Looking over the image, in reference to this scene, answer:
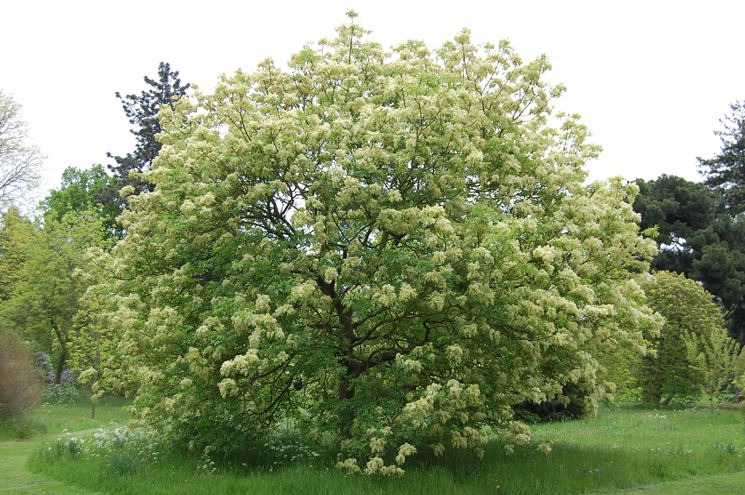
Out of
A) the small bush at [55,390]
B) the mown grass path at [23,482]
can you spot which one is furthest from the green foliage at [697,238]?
the mown grass path at [23,482]

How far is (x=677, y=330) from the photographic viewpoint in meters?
33.2

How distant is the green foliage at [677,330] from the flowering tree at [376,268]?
Answer: 65.3ft

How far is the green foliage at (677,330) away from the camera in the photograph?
108 ft

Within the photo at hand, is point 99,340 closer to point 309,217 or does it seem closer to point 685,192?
point 309,217

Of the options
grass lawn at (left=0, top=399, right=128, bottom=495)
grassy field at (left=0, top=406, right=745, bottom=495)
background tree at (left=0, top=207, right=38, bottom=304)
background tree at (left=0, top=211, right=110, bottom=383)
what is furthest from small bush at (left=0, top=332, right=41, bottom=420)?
background tree at (left=0, top=207, right=38, bottom=304)

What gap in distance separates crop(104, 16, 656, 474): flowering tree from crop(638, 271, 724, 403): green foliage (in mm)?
19916

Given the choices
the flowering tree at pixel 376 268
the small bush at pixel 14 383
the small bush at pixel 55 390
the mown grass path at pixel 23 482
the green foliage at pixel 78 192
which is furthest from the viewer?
the green foliage at pixel 78 192

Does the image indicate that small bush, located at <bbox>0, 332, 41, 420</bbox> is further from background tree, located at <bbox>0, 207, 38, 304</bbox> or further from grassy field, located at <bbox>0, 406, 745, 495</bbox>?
background tree, located at <bbox>0, 207, 38, 304</bbox>

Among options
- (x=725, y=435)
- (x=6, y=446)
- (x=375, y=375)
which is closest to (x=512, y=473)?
(x=375, y=375)

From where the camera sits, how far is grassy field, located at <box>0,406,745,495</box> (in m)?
12.5

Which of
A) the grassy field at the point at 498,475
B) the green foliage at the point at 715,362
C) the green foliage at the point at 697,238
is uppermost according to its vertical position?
the green foliage at the point at 697,238

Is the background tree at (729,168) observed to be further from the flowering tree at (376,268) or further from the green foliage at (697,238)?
the flowering tree at (376,268)

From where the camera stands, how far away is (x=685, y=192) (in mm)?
45312

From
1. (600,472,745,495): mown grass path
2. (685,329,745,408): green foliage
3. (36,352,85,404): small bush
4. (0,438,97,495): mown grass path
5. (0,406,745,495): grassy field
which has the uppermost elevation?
(685,329,745,408): green foliage
